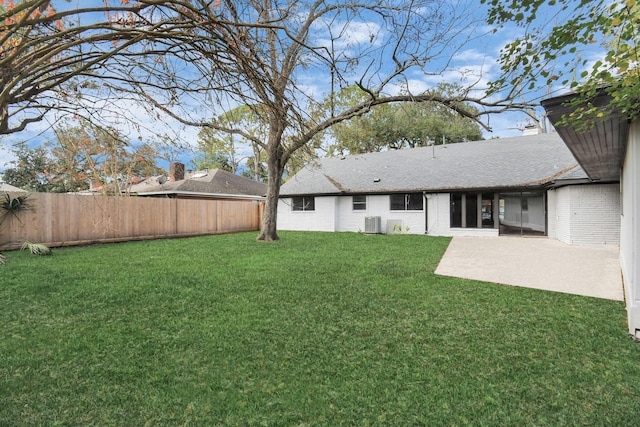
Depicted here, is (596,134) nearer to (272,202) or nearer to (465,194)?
(272,202)

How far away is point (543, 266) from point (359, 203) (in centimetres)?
1024

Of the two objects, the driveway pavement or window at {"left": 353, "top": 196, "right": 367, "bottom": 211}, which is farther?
window at {"left": 353, "top": 196, "right": 367, "bottom": 211}

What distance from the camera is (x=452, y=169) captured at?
15875 mm

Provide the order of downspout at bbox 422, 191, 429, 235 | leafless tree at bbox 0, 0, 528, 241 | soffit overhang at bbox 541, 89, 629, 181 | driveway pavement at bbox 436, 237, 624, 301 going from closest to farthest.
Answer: leafless tree at bbox 0, 0, 528, 241
soffit overhang at bbox 541, 89, 629, 181
driveway pavement at bbox 436, 237, 624, 301
downspout at bbox 422, 191, 429, 235

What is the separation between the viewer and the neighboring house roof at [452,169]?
13.6 m

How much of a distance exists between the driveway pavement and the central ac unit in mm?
5020

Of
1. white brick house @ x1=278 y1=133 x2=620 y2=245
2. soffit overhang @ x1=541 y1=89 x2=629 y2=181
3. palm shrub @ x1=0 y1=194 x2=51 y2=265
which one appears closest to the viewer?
soffit overhang @ x1=541 y1=89 x2=629 y2=181

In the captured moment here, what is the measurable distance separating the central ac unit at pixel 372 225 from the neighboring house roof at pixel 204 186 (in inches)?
389

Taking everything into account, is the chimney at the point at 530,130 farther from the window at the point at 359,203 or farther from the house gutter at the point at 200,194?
the house gutter at the point at 200,194

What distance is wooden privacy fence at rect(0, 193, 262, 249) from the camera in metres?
9.86

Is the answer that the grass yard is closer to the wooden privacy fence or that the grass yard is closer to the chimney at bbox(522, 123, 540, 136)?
the wooden privacy fence

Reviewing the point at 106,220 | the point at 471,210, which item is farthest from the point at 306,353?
the point at 471,210

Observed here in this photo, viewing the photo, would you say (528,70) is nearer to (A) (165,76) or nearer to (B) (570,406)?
(B) (570,406)

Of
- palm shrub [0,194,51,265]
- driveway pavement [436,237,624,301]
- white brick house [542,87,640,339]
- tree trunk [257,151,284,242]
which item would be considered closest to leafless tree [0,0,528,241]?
white brick house [542,87,640,339]
